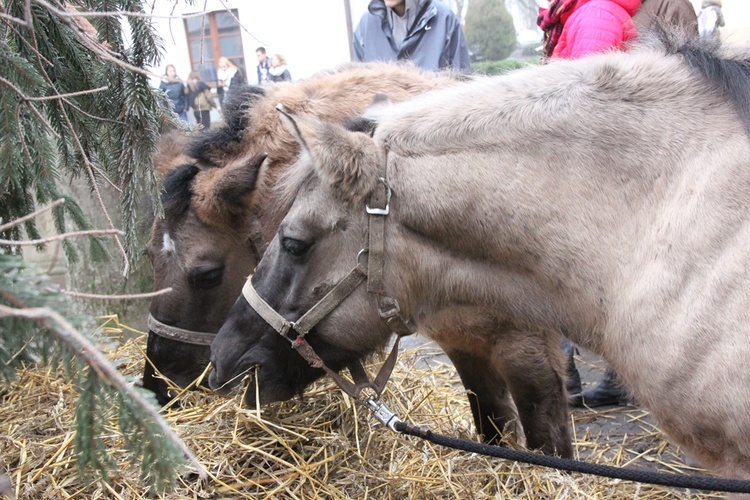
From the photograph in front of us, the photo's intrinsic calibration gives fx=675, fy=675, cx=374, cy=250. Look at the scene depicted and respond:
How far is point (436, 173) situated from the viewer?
2119mm

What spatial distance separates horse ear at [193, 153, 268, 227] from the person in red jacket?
158cm

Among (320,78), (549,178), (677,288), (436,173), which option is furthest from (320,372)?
(320,78)

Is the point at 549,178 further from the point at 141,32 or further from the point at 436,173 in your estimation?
the point at 141,32

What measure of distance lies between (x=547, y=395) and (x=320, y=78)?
1.93m

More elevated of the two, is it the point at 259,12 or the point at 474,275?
the point at 259,12

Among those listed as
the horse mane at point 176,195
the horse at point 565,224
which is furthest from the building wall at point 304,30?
the horse at point 565,224

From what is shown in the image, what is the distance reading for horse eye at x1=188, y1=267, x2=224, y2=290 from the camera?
126 inches

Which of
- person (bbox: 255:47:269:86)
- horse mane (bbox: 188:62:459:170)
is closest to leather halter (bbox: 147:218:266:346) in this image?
horse mane (bbox: 188:62:459:170)

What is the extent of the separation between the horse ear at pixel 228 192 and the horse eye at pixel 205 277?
23cm

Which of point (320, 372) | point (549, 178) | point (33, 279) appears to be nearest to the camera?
point (33, 279)

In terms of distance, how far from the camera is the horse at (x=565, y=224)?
181 cm

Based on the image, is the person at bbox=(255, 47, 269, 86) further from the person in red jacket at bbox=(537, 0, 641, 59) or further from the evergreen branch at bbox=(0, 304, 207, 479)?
the evergreen branch at bbox=(0, 304, 207, 479)

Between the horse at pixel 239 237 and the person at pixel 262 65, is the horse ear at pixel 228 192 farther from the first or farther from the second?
the person at pixel 262 65

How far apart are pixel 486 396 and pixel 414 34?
2454 mm
